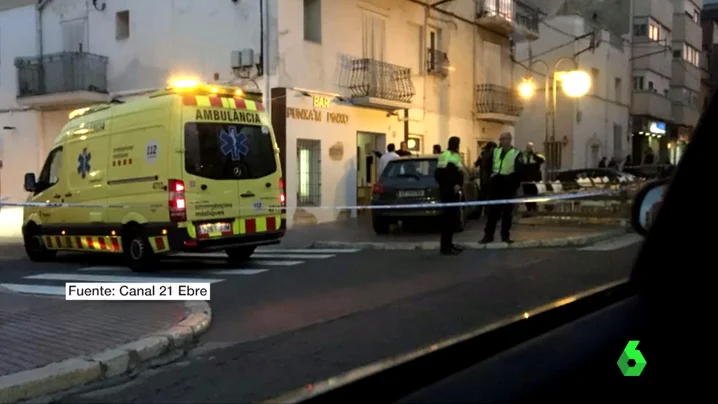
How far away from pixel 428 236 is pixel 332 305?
293 inches

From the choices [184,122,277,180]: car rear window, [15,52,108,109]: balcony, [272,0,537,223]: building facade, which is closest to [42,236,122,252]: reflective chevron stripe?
[184,122,277,180]: car rear window

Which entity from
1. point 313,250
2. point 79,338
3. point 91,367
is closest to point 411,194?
point 313,250

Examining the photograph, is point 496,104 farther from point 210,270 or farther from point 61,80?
point 210,270

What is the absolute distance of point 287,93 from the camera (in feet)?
59.8

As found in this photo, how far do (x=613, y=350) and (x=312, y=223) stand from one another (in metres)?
17.5

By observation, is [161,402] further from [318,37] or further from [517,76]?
[517,76]

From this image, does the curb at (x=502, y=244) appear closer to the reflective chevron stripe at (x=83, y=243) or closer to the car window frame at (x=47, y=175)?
the reflective chevron stripe at (x=83, y=243)

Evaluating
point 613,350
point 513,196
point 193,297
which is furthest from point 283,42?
point 613,350

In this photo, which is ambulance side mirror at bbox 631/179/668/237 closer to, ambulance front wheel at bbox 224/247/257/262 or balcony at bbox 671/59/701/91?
ambulance front wheel at bbox 224/247/257/262

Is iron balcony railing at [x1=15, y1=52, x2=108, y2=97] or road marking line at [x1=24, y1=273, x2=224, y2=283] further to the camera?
iron balcony railing at [x1=15, y1=52, x2=108, y2=97]

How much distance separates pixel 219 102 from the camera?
35.3 feet

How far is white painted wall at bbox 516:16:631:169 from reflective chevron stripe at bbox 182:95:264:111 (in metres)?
22.7

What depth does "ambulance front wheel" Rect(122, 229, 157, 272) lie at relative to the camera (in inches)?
420

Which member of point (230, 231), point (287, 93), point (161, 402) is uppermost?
point (287, 93)
